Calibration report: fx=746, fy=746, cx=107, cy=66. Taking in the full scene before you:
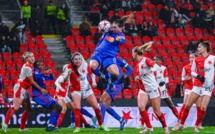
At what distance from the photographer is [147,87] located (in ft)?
60.2

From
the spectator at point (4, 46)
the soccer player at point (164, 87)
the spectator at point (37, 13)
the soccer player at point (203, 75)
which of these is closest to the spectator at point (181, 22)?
the spectator at point (37, 13)

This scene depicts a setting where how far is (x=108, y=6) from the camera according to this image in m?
36.0

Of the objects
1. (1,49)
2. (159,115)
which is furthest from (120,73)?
(1,49)

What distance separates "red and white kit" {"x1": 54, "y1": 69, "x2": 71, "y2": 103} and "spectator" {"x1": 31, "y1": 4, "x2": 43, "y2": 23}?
11788mm

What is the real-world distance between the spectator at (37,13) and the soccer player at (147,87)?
49.6 feet

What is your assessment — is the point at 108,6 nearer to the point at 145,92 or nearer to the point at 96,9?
the point at 96,9

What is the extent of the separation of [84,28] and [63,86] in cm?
1215

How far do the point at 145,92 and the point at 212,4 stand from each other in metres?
22.6

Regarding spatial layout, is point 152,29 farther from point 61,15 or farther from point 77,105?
point 77,105

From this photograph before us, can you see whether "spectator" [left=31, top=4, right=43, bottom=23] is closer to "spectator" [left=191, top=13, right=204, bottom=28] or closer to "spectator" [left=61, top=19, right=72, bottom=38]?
"spectator" [left=61, top=19, right=72, bottom=38]

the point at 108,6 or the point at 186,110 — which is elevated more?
A: the point at 108,6

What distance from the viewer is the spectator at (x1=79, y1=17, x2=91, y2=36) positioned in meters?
33.1

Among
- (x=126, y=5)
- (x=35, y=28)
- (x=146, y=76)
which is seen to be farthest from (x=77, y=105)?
(x=126, y=5)

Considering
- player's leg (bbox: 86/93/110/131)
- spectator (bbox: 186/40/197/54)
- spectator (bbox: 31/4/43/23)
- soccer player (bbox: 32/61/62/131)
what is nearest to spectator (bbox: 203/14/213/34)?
spectator (bbox: 186/40/197/54)
